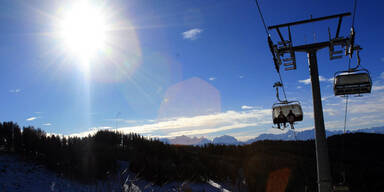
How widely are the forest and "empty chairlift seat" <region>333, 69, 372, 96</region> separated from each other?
4.26 meters

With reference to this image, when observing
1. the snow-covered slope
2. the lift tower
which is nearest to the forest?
the snow-covered slope

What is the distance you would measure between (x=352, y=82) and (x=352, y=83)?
0.13 feet

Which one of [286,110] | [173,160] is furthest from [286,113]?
[173,160]

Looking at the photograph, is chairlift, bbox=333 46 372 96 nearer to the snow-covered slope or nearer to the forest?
the forest

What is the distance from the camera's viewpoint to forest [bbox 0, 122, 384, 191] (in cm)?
1239

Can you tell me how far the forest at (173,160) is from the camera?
1239cm

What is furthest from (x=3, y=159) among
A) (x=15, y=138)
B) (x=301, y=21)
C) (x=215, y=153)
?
(x=215, y=153)

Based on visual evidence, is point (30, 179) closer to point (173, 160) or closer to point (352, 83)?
point (173, 160)

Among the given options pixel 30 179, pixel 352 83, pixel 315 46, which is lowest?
A: pixel 30 179

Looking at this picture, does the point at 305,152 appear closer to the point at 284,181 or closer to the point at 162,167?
the point at 284,181

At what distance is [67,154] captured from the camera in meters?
12.9

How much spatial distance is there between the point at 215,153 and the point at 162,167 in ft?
30.7

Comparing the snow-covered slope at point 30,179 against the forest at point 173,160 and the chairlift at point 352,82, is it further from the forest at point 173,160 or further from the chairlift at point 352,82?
the chairlift at point 352,82

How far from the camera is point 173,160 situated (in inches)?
695
